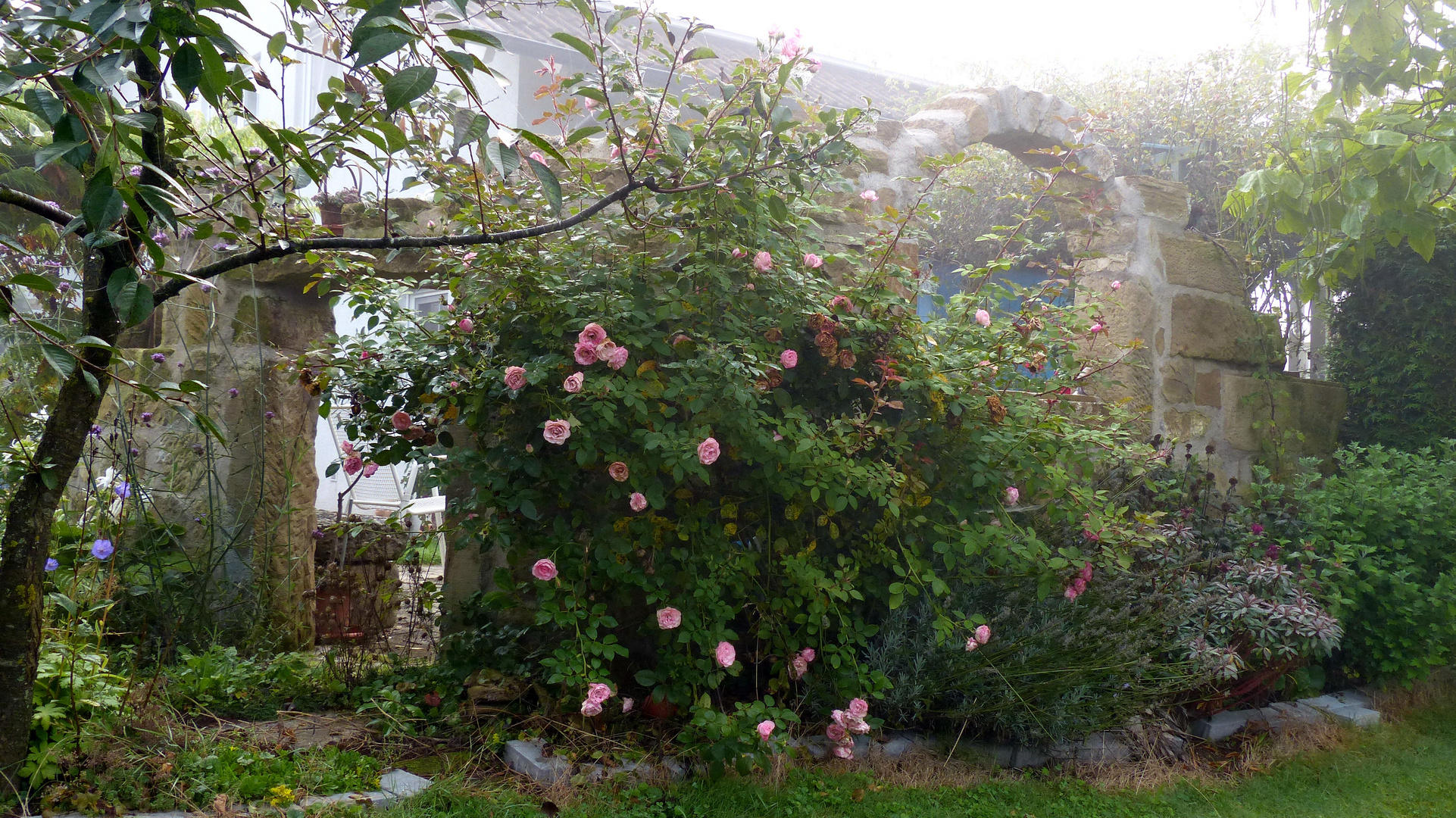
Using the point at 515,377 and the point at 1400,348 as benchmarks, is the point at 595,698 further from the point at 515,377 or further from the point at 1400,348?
the point at 1400,348

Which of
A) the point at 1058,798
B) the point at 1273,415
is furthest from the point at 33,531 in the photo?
the point at 1273,415

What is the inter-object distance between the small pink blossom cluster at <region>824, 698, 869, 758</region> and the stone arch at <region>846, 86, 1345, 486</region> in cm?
231

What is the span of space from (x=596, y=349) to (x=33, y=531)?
1.32m

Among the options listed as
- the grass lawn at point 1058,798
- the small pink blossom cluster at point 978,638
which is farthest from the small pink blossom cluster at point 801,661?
the small pink blossom cluster at point 978,638

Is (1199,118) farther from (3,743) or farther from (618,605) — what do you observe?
(3,743)

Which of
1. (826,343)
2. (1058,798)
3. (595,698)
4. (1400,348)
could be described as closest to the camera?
(595,698)

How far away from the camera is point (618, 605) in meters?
3.06

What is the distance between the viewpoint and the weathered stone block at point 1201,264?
4.43 m

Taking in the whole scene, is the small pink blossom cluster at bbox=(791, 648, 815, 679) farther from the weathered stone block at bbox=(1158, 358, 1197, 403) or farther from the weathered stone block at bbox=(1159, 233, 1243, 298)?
the weathered stone block at bbox=(1159, 233, 1243, 298)

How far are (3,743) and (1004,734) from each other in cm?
264

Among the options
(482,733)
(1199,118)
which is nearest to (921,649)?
(482,733)

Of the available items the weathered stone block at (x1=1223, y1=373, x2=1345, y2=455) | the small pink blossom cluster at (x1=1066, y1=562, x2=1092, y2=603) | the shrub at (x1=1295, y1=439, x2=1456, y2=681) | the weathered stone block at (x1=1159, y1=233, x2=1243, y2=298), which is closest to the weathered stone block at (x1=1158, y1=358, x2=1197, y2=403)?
the weathered stone block at (x1=1223, y1=373, x2=1345, y2=455)

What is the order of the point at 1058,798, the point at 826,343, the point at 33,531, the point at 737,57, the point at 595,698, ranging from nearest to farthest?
the point at 33,531
the point at 595,698
the point at 1058,798
the point at 826,343
the point at 737,57

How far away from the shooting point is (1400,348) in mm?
4469
